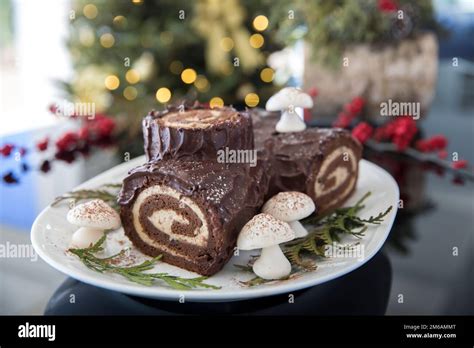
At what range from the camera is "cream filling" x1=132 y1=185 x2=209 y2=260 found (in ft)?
4.43

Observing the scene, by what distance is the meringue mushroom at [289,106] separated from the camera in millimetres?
1749

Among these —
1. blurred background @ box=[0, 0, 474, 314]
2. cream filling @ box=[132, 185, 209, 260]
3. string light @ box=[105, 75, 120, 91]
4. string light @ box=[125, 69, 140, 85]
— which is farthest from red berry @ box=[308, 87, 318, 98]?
cream filling @ box=[132, 185, 209, 260]

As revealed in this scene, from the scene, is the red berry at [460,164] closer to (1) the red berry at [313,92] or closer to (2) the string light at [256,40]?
(1) the red berry at [313,92]

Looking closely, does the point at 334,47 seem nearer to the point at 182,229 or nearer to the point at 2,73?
the point at 182,229

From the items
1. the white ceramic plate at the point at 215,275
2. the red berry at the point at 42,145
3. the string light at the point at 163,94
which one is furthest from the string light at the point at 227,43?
the white ceramic plate at the point at 215,275

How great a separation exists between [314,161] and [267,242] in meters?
0.49

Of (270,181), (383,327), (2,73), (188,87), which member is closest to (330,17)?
(188,87)

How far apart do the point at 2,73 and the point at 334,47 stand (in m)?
2.81

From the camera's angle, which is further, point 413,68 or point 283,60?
point 283,60

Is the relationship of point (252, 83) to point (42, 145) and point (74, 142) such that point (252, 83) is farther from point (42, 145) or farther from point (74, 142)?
point (42, 145)

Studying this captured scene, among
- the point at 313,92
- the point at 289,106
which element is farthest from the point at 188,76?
the point at 289,106

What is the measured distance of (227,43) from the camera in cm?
297

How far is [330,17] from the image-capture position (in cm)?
258

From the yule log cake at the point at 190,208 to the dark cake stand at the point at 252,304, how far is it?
13 centimetres
